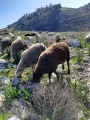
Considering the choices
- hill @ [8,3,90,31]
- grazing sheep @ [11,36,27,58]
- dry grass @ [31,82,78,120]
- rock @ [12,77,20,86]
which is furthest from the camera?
hill @ [8,3,90,31]

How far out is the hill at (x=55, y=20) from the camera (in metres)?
122

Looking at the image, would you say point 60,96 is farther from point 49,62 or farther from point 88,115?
point 49,62

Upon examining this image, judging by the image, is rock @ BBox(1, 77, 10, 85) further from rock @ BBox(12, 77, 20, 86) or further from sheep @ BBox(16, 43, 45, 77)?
sheep @ BBox(16, 43, 45, 77)

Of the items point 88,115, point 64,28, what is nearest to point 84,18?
point 64,28

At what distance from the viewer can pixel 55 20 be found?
13062 centimetres

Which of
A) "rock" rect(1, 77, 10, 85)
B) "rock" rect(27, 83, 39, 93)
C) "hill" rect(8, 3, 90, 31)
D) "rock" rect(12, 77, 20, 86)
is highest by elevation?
"rock" rect(27, 83, 39, 93)

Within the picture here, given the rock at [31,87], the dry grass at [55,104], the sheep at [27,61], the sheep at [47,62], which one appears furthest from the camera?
the sheep at [27,61]

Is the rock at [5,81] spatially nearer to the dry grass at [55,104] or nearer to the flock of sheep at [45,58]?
the flock of sheep at [45,58]

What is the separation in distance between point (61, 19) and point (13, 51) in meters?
119

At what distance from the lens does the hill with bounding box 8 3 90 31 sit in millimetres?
121625

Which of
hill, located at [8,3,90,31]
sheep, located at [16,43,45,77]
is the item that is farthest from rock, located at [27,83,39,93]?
hill, located at [8,3,90,31]

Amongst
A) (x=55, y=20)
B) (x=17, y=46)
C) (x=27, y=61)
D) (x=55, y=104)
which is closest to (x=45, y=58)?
(x=27, y=61)

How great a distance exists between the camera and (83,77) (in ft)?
34.0

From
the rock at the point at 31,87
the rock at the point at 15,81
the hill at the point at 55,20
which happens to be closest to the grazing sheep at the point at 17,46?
the rock at the point at 15,81
